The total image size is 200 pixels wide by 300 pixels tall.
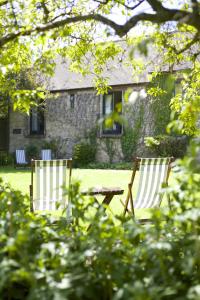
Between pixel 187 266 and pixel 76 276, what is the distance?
1.52 ft

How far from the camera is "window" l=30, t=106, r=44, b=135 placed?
73.2 feet

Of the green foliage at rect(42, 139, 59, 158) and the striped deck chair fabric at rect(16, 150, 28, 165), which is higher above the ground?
the green foliage at rect(42, 139, 59, 158)

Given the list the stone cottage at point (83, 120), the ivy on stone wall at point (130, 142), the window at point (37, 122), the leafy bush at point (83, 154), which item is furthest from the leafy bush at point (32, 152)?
the ivy on stone wall at point (130, 142)

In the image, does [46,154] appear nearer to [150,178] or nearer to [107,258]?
[150,178]

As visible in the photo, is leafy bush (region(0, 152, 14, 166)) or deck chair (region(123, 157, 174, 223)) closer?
deck chair (region(123, 157, 174, 223))

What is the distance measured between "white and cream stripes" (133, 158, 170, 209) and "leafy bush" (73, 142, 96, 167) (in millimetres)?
13476

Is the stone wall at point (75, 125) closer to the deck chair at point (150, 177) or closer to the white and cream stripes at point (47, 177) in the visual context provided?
the deck chair at point (150, 177)

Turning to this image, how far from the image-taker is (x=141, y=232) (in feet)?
6.25

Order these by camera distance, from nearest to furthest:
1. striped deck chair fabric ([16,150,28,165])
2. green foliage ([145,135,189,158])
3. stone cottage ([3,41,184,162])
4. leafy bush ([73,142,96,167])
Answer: green foliage ([145,135,189,158])
stone cottage ([3,41,184,162])
striped deck chair fabric ([16,150,28,165])
leafy bush ([73,142,96,167])

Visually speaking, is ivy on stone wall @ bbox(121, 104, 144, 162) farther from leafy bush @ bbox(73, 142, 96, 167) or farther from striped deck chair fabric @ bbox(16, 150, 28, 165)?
striped deck chair fabric @ bbox(16, 150, 28, 165)

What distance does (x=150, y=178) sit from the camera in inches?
236

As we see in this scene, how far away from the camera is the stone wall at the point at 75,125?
62.2 feet

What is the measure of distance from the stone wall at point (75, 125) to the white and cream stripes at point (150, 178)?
41.7 ft

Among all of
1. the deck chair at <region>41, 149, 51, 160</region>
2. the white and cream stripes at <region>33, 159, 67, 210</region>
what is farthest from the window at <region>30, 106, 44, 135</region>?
the white and cream stripes at <region>33, 159, 67, 210</region>
